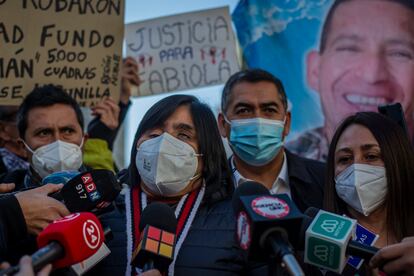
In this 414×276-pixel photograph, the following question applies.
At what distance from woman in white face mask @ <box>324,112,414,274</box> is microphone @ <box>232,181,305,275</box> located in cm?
111

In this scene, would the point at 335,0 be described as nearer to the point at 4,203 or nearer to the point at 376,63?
the point at 376,63

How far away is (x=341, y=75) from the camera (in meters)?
4.50

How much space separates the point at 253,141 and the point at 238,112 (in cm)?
25

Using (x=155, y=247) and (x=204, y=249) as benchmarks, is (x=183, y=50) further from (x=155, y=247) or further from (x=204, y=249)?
(x=155, y=247)

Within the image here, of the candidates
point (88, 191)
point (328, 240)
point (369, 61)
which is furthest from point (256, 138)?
point (328, 240)

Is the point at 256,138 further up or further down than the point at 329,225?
further up

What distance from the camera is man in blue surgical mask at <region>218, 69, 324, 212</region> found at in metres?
3.69

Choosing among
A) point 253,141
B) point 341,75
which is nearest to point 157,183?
point 253,141

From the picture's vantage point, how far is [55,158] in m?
3.35

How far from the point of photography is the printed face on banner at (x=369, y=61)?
14.3 feet

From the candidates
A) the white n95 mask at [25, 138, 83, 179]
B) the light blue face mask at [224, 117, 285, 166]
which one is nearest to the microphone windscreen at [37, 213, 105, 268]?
the white n95 mask at [25, 138, 83, 179]

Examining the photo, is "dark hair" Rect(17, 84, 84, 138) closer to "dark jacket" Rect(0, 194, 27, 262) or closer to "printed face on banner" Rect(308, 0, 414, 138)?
"dark jacket" Rect(0, 194, 27, 262)

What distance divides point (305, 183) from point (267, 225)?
79.9 inches

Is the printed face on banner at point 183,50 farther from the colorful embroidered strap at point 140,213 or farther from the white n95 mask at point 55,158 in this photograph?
the colorful embroidered strap at point 140,213
